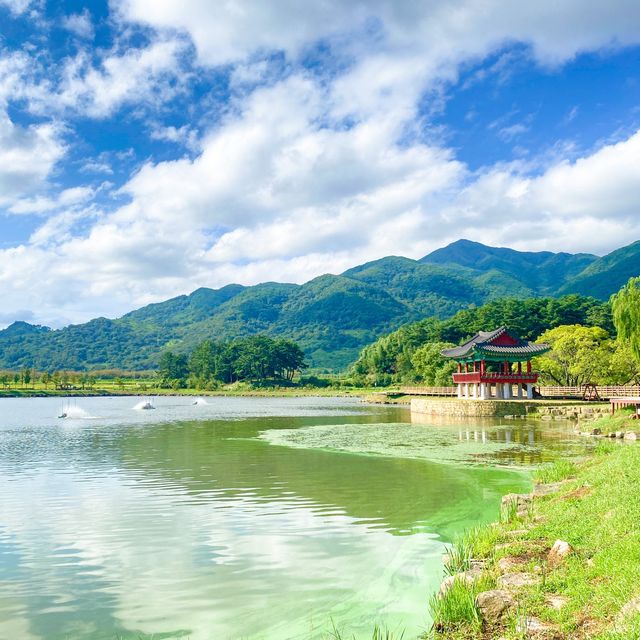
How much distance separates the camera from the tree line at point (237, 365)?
466 feet

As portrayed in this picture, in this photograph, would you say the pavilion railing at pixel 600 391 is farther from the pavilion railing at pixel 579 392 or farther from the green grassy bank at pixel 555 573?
the green grassy bank at pixel 555 573

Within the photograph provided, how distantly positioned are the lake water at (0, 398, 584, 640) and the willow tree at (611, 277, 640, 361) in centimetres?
1315

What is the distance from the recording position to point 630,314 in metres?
36.9

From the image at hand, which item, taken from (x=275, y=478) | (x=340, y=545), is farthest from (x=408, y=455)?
(x=340, y=545)

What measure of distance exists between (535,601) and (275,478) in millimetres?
13785

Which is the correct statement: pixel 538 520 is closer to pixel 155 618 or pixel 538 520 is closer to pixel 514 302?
pixel 155 618

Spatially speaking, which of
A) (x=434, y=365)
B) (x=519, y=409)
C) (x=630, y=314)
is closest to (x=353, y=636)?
(x=630, y=314)

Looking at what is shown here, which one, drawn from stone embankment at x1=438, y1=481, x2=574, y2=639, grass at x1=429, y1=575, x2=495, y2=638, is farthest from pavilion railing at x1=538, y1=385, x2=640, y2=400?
grass at x1=429, y1=575, x2=495, y2=638

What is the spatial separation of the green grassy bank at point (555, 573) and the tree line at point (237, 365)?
431 ft

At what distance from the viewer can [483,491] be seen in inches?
682

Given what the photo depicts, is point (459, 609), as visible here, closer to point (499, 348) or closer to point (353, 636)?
point (353, 636)

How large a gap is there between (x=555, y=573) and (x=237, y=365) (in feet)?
451

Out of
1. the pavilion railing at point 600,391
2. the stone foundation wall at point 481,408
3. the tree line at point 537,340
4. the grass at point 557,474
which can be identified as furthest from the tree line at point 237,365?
the grass at point 557,474

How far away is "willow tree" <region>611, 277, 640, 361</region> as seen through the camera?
36.3 metres
